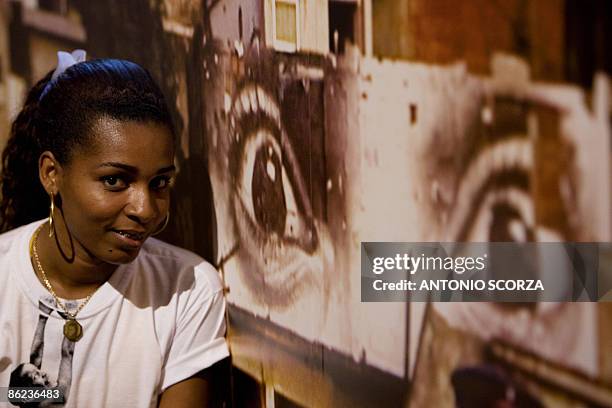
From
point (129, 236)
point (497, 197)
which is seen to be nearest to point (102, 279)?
point (129, 236)

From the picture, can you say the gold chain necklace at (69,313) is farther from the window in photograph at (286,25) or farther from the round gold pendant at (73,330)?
the window in photograph at (286,25)

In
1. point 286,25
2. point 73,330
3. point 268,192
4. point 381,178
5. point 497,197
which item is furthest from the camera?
point 73,330

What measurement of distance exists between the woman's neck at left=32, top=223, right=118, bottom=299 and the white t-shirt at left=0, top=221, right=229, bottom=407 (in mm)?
20

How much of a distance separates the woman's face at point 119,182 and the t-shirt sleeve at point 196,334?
0.54ft

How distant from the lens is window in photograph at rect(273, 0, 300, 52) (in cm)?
118

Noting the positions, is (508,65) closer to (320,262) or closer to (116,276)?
(320,262)

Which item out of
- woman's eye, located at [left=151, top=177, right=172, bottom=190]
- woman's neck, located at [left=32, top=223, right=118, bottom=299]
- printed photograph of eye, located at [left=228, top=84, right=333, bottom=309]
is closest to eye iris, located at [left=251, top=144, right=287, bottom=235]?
printed photograph of eye, located at [left=228, top=84, right=333, bottom=309]

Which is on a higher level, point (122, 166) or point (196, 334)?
point (122, 166)

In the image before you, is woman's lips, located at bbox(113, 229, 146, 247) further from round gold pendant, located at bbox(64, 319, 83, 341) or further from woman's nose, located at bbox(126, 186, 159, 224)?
round gold pendant, located at bbox(64, 319, 83, 341)

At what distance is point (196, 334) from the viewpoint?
1432 mm

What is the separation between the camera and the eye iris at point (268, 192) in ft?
4.17

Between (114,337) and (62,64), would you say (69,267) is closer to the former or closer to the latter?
(114,337)

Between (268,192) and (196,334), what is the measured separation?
1.05 ft

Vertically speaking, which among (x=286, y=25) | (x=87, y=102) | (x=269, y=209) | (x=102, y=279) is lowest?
(x=102, y=279)
